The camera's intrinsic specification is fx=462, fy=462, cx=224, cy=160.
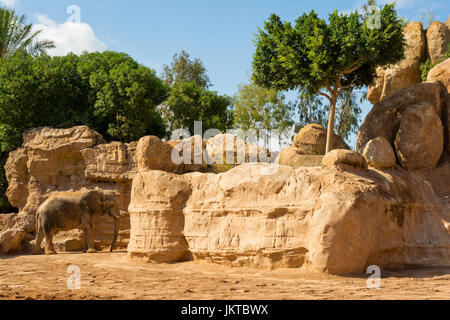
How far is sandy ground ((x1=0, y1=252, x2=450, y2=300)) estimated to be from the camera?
7379mm

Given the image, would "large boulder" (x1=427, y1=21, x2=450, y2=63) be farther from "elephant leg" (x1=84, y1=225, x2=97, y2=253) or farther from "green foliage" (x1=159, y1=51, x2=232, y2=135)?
"elephant leg" (x1=84, y1=225, x2=97, y2=253)

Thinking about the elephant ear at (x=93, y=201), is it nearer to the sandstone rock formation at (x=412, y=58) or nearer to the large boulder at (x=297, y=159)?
the large boulder at (x=297, y=159)

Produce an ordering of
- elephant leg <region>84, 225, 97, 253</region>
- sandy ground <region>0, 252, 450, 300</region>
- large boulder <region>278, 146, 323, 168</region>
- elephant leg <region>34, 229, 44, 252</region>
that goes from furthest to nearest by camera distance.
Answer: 1. large boulder <region>278, 146, 323, 168</region>
2. elephant leg <region>34, 229, 44, 252</region>
3. elephant leg <region>84, 225, 97, 253</region>
4. sandy ground <region>0, 252, 450, 300</region>

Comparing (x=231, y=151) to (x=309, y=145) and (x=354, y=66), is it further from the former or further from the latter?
(x=354, y=66)

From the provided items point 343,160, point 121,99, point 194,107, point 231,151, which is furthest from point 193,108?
point 343,160

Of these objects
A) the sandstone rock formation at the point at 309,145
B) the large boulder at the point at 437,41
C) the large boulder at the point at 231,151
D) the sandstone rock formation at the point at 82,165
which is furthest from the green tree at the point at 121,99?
the large boulder at the point at 437,41

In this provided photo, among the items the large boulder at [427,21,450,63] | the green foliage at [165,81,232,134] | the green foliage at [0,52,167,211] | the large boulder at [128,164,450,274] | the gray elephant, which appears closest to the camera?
the large boulder at [128,164,450,274]

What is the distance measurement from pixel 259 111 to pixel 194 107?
4.40m

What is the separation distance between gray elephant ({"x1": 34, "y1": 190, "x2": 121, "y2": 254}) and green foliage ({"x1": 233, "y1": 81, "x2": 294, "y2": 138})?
15019 millimetres

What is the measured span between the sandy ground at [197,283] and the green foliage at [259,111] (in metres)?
17.7

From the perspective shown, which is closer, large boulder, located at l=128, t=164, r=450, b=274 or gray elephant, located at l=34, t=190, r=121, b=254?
large boulder, located at l=128, t=164, r=450, b=274

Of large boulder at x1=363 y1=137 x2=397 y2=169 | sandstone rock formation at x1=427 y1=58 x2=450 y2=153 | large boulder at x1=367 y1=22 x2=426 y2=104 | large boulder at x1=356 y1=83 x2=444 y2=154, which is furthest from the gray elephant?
large boulder at x1=367 y1=22 x2=426 y2=104

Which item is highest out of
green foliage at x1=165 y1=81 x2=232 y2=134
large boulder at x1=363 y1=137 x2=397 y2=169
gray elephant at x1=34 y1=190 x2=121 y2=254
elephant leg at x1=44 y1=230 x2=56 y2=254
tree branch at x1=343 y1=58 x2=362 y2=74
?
green foliage at x1=165 y1=81 x2=232 y2=134

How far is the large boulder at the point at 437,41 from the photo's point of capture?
944 inches
